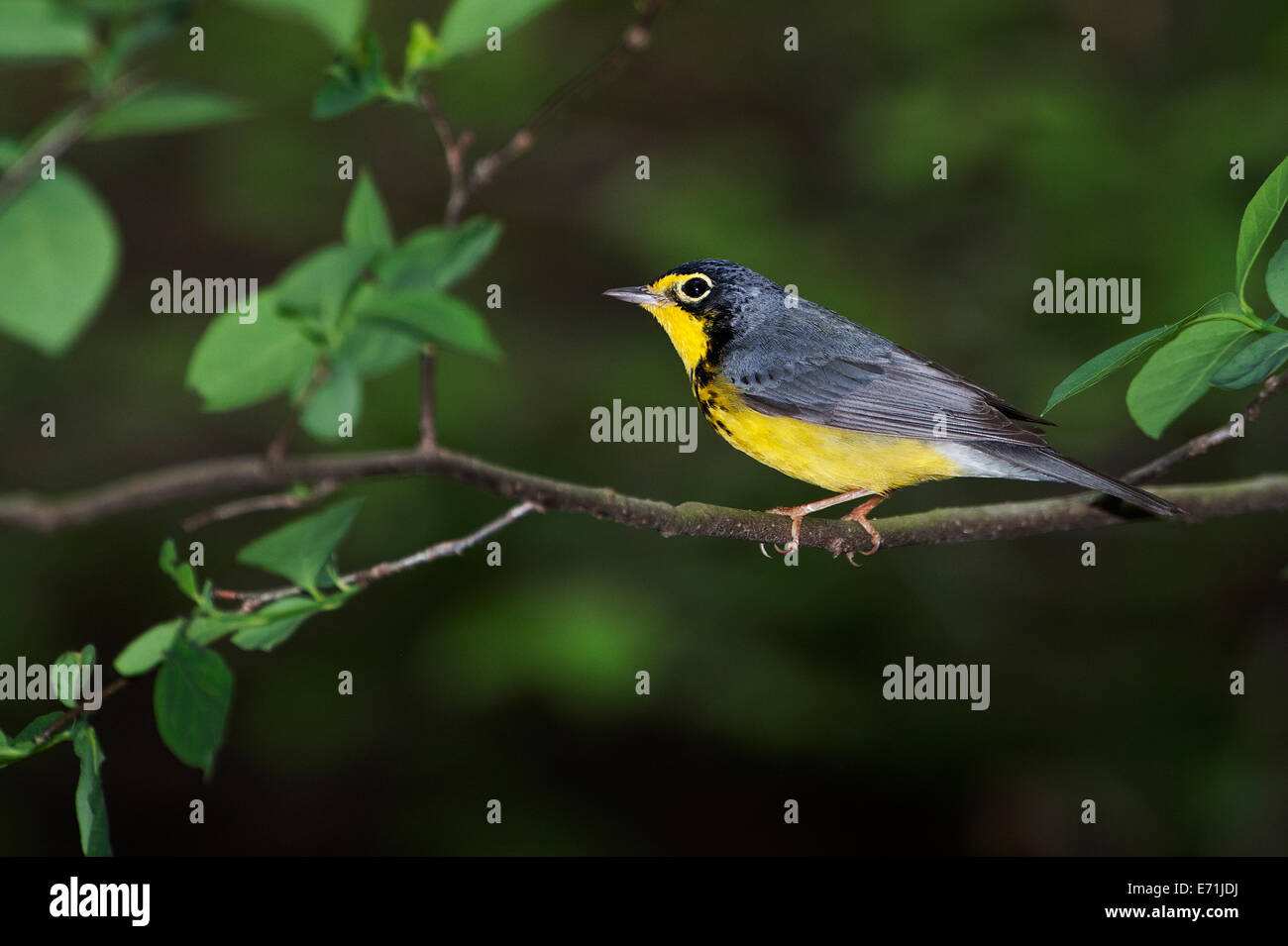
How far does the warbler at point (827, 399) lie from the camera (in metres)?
3.21

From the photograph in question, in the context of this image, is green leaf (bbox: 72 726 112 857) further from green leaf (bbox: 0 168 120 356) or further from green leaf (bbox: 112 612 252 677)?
green leaf (bbox: 0 168 120 356)

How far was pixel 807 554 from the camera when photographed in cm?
533

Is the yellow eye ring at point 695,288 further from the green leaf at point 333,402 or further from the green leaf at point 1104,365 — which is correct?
the green leaf at point 333,402

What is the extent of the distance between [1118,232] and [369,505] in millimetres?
3793

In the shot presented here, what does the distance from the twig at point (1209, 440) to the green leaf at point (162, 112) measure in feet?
5.71

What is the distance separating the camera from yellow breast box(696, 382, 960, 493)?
3.21 metres

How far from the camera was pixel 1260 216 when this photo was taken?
175 centimetres

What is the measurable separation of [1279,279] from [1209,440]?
671 mm

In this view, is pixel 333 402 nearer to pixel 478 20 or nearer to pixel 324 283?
pixel 324 283

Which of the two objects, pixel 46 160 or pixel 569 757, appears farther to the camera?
pixel 569 757

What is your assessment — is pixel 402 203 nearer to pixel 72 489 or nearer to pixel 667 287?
pixel 72 489

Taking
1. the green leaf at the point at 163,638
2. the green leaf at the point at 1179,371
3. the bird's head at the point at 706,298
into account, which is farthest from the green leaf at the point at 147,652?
the bird's head at the point at 706,298

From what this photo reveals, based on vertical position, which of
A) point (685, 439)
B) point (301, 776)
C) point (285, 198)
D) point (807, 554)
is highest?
point (285, 198)

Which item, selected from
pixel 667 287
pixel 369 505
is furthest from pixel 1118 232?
→ pixel 369 505
